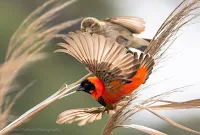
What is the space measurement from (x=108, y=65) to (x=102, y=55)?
1.6 inches

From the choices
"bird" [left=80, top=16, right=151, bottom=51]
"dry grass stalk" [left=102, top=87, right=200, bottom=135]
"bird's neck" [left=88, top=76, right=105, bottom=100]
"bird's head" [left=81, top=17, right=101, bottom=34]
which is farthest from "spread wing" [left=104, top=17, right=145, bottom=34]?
"dry grass stalk" [left=102, top=87, right=200, bottom=135]

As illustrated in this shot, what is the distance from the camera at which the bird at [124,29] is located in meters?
1.93

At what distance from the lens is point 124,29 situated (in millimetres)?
2074

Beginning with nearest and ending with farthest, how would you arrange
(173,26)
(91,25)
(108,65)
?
(173,26) < (108,65) < (91,25)

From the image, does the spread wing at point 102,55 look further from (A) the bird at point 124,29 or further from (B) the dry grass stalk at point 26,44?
(A) the bird at point 124,29

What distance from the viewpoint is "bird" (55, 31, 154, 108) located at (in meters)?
1.32

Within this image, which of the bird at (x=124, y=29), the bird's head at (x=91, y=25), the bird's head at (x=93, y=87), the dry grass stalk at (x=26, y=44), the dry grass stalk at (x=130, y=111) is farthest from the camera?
the bird's head at (x=91, y=25)

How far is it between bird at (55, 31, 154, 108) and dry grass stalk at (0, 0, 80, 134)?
0.20 metres

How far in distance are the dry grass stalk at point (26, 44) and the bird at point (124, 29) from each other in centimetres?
36

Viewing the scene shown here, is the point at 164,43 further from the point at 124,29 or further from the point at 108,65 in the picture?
the point at 124,29

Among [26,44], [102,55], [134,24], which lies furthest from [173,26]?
[134,24]

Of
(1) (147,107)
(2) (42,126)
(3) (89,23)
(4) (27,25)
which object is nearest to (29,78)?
(2) (42,126)

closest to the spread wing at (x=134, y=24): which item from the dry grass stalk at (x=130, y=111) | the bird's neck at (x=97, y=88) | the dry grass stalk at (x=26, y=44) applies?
the dry grass stalk at (x=26, y=44)

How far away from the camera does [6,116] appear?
1.54 meters
